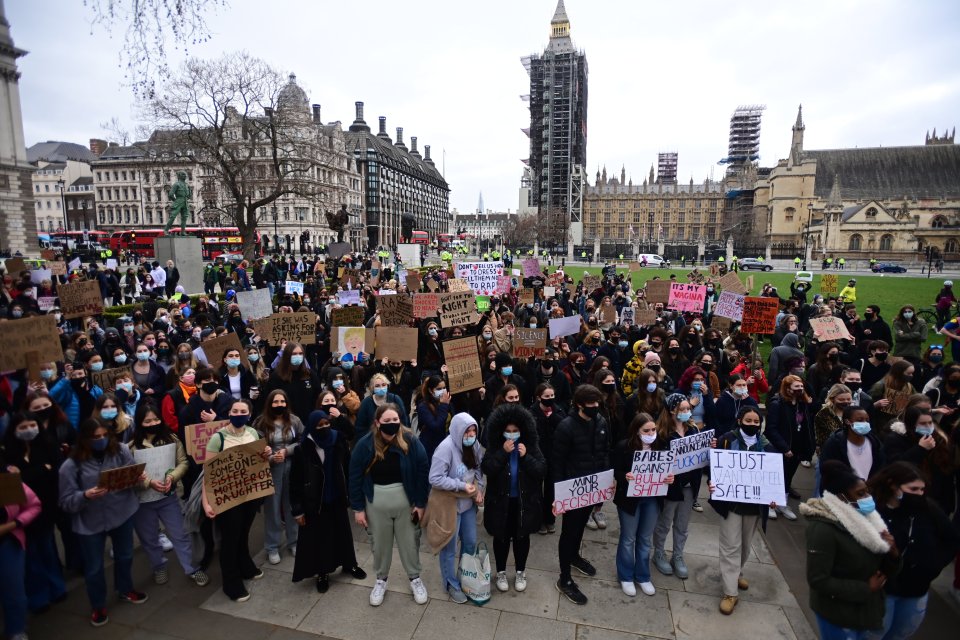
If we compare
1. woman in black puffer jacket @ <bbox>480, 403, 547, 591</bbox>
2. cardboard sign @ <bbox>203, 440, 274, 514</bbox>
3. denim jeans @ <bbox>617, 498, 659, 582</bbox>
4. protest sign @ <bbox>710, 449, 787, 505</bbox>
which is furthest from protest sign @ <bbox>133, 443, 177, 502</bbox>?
protest sign @ <bbox>710, 449, 787, 505</bbox>

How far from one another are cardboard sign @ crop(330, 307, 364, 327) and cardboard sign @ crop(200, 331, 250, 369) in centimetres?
261

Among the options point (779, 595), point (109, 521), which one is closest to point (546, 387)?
point (779, 595)

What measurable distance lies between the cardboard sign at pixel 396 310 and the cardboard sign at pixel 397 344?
2.93 m

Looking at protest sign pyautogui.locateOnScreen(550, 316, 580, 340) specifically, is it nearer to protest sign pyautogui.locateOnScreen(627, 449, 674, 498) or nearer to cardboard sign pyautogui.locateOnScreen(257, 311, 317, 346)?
cardboard sign pyautogui.locateOnScreen(257, 311, 317, 346)

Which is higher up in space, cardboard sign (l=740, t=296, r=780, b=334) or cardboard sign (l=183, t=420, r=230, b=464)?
cardboard sign (l=740, t=296, r=780, b=334)

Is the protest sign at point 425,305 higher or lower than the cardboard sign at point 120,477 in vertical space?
higher

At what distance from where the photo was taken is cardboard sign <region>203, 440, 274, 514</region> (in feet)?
14.6

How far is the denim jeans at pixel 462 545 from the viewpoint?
4.71m

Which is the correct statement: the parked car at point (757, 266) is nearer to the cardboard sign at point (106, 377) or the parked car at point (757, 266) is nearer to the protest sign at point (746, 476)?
the protest sign at point (746, 476)

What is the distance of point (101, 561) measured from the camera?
4.35 m

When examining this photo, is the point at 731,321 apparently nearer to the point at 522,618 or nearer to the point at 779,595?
the point at 779,595

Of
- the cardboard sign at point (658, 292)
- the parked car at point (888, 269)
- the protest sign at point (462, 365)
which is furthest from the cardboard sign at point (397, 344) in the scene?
the parked car at point (888, 269)

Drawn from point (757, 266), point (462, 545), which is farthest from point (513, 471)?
point (757, 266)

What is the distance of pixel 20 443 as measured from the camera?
4.20 meters
